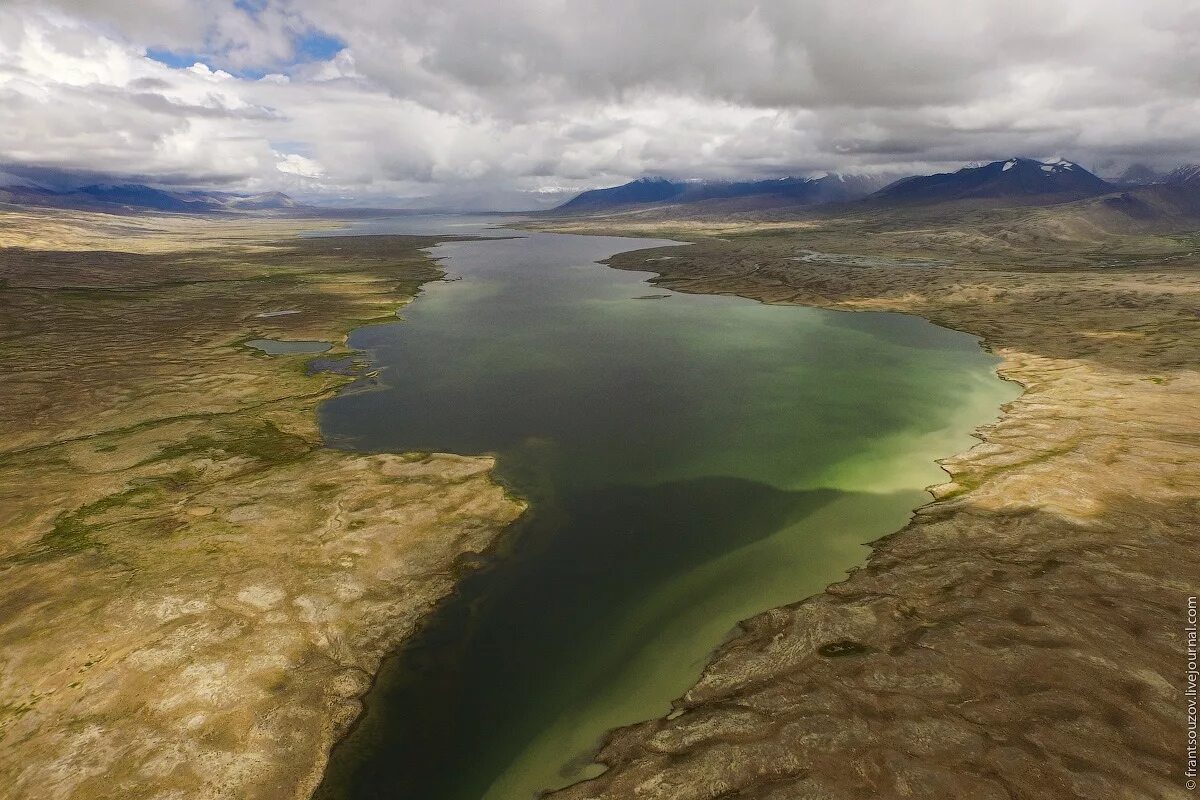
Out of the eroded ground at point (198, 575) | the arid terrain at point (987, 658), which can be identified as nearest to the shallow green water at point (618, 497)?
the arid terrain at point (987, 658)

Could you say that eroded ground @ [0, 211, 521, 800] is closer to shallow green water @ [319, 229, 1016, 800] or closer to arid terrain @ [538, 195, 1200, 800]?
shallow green water @ [319, 229, 1016, 800]

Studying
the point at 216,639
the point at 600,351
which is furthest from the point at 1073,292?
the point at 216,639

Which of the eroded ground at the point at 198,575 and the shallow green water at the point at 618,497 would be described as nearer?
the eroded ground at the point at 198,575

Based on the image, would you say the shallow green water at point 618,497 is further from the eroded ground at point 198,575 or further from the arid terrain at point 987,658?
the eroded ground at point 198,575

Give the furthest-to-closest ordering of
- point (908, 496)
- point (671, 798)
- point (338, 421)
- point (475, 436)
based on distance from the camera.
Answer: point (338, 421) < point (475, 436) < point (908, 496) < point (671, 798)

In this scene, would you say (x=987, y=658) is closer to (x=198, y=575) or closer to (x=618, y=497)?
(x=618, y=497)

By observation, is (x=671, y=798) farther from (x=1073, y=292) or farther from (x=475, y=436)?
(x=1073, y=292)

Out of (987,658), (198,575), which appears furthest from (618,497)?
(198,575)
